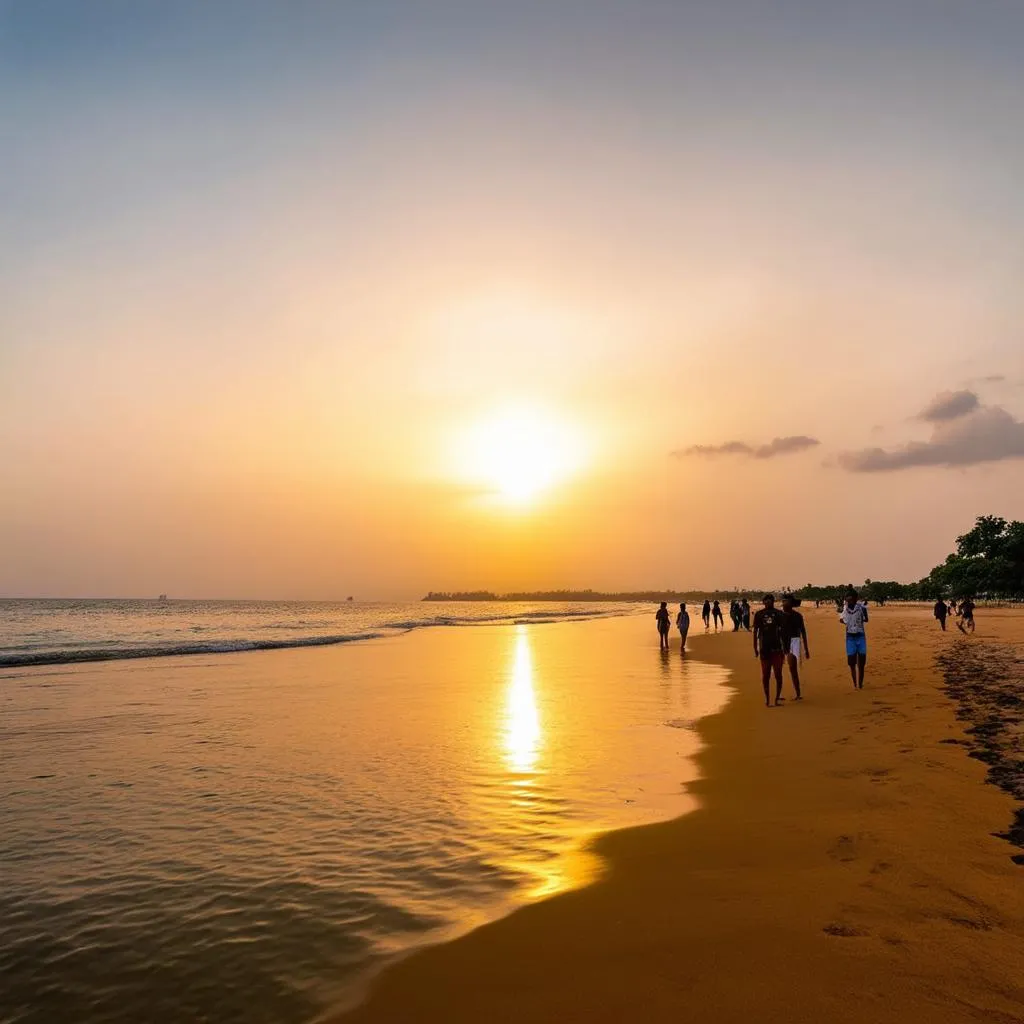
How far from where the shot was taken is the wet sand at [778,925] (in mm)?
3955

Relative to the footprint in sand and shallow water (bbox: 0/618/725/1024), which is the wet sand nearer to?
the footprint in sand

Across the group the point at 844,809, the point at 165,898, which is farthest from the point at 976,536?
the point at 165,898

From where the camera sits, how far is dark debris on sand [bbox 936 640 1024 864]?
318 inches

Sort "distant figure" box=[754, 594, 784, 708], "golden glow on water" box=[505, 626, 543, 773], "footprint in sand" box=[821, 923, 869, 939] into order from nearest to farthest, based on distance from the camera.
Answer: "footprint in sand" box=[821, 923, 869, 939], "golden glow on water" box=[505, 626, 543, 773], "distant figure" box=[754, 594, 784, 708]

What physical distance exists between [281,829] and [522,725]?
671 centimetres

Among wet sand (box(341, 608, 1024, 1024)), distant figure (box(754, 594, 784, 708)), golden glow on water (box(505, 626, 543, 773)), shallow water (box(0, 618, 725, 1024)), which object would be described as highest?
distant figure (box(754, 594, 784, 708))

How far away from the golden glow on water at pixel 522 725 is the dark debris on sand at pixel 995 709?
5.80 m

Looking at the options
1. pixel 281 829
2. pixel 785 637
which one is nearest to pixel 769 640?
pixel 785 637

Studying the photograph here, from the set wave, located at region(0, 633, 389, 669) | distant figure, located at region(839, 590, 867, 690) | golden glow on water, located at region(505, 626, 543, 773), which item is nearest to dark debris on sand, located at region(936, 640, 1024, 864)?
distant figure, located at region(839, 590, 867, 690)

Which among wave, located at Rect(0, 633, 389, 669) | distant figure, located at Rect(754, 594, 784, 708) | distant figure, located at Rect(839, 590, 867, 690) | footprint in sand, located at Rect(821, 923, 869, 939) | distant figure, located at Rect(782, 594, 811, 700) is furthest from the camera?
wave, located at Rect(0, 633, 389, 669)

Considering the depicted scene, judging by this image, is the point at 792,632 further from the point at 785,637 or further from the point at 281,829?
the point at 281,829

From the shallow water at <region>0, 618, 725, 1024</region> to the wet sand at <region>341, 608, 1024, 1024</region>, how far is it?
55cm

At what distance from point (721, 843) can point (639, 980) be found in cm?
274

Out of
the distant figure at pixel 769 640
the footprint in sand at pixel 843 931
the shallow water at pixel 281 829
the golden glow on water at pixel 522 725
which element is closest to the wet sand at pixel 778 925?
the footprint in sand at pixel 843 931
